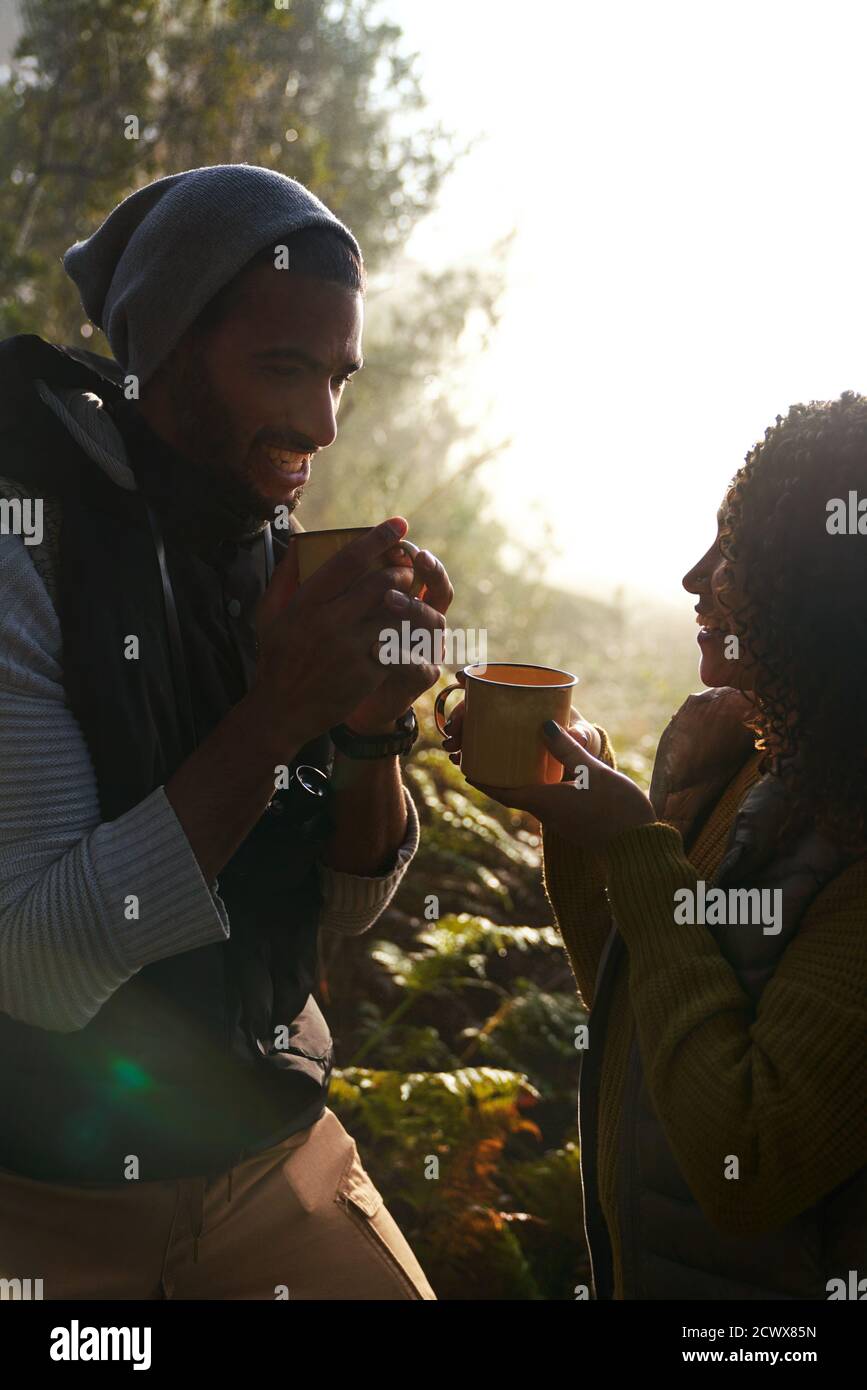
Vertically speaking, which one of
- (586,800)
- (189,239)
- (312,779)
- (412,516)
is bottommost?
(586,800)

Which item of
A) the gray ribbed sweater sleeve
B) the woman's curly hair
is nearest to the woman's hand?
the woman's curly hair

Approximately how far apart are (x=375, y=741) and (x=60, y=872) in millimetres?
742

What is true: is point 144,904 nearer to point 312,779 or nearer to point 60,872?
point 60,872

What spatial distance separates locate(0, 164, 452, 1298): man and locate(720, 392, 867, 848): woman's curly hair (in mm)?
568

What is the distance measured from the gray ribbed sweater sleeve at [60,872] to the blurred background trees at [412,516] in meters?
1.76

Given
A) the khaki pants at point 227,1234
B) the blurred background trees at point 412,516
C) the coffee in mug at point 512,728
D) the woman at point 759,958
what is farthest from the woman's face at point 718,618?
the blurred background trees at point 412,516

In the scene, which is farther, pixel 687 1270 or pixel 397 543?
pixel 397 543

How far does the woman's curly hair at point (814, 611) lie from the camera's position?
4.78 feet

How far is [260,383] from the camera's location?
75.3 inches

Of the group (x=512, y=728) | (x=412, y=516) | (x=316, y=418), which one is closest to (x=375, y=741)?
(x=512, y=728)

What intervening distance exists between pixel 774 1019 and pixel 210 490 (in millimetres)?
1408
